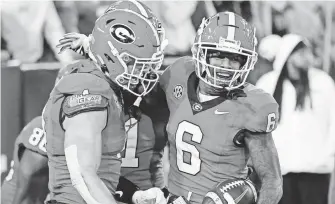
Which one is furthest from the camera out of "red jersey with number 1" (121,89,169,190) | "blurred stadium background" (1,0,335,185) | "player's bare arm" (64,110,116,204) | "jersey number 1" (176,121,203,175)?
"blurred stadium background" (1,0,335,185)

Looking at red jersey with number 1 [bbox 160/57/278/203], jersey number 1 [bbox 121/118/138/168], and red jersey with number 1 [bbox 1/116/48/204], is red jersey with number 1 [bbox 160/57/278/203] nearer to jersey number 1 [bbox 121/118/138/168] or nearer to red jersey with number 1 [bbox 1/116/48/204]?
jersey number 1 [bbox 121/118/138/168]

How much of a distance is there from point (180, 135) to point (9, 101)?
1.13 m

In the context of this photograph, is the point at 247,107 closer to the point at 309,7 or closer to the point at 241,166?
the point at 241,166

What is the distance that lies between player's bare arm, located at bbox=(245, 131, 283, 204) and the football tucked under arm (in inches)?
1.8

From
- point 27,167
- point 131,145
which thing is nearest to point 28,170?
point 27,167

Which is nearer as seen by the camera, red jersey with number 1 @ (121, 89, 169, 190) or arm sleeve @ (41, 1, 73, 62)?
red jersey with number 1 @ (121, 89, 169, 190)

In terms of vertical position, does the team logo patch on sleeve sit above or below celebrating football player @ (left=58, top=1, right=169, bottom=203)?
above

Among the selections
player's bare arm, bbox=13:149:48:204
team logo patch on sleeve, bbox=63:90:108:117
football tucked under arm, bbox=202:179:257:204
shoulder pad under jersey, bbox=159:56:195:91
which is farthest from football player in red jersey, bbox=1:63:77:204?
football tucked under arm, bbox=202:179:257:204

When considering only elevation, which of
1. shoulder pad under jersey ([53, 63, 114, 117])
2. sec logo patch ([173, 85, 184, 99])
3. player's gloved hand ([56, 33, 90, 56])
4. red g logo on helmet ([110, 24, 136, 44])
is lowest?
sec logo patch ([173, 85, 184, 99])

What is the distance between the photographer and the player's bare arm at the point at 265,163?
1.84 m

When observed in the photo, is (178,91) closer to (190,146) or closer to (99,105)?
(190,146)

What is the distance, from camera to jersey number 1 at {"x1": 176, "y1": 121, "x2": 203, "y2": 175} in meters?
1.88

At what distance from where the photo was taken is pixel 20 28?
2.70 m

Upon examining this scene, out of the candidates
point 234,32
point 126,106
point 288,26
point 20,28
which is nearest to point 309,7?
point 288,26
